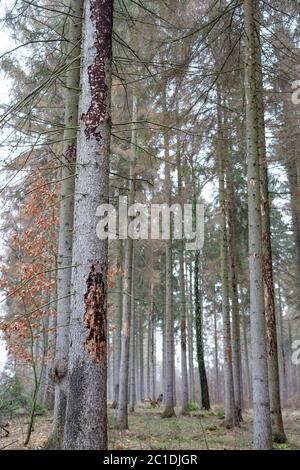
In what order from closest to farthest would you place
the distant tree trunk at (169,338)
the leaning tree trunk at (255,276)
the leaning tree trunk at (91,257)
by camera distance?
the leaning tree trunk at (91,257) → the leaning tree trunk at (255,276) → the distant tree trunk at (169,338)

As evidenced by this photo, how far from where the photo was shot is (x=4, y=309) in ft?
70.3

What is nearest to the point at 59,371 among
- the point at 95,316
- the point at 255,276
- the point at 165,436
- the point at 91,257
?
the point at 95,316

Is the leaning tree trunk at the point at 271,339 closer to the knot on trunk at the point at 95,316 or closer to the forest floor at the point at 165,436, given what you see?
the forest floor at the point at 165,436

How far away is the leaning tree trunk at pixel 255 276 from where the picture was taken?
550cm

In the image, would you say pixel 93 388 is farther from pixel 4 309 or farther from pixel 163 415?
pixel 4 309

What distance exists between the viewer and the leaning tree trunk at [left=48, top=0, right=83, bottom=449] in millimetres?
5957

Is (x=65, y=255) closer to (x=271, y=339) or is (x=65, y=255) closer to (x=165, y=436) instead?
(x=271, y=339)

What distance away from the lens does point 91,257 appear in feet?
12.1

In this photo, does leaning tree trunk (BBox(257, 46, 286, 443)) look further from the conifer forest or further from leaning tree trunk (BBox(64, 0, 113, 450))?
leaning tree trunk (BBox(64, 0, 113, 450))

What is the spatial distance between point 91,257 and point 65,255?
279 cm

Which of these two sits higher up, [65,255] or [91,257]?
[65,255]

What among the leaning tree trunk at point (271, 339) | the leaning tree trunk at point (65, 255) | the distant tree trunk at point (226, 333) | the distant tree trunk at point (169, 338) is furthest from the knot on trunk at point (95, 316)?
the distant tree trunk at point (169, 338)

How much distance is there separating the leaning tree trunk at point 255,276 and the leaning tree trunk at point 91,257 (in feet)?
9.31

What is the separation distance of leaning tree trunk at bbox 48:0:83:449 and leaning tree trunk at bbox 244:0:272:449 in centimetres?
264
